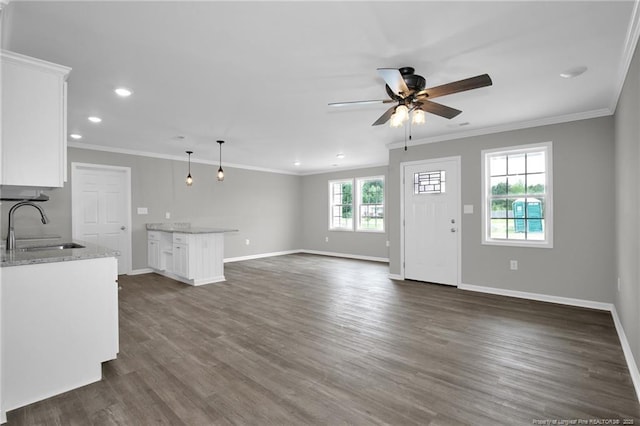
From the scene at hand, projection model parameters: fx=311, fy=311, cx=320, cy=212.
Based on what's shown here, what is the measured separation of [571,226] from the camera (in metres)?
4.12

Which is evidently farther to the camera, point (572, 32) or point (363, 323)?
point (363, 323)

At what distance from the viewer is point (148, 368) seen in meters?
2.50

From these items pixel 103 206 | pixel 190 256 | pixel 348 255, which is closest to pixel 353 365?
pixel 190 256

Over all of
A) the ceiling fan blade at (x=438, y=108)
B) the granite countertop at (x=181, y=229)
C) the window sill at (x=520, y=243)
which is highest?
the ceiling fan blade at (x=438, y=108)

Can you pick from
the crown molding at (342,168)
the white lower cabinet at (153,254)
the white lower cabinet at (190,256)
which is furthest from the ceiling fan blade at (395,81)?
the white lower cabinet at (153,254)

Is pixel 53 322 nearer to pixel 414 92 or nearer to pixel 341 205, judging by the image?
pixel 414 92

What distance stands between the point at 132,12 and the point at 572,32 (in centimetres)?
Answer: 295

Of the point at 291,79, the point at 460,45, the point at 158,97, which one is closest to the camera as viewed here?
the point at 460,45

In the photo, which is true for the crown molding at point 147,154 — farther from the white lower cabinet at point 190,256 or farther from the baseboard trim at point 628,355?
the baseboard trim at point 628,355

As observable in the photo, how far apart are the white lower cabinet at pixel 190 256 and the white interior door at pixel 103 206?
2.14 ft

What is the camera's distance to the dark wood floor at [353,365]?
6.38 feet

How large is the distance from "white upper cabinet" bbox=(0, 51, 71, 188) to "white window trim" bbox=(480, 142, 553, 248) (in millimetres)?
5084

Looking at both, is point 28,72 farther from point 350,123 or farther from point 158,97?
point 350,123

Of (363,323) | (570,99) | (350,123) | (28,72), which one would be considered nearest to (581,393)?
(363,323)
